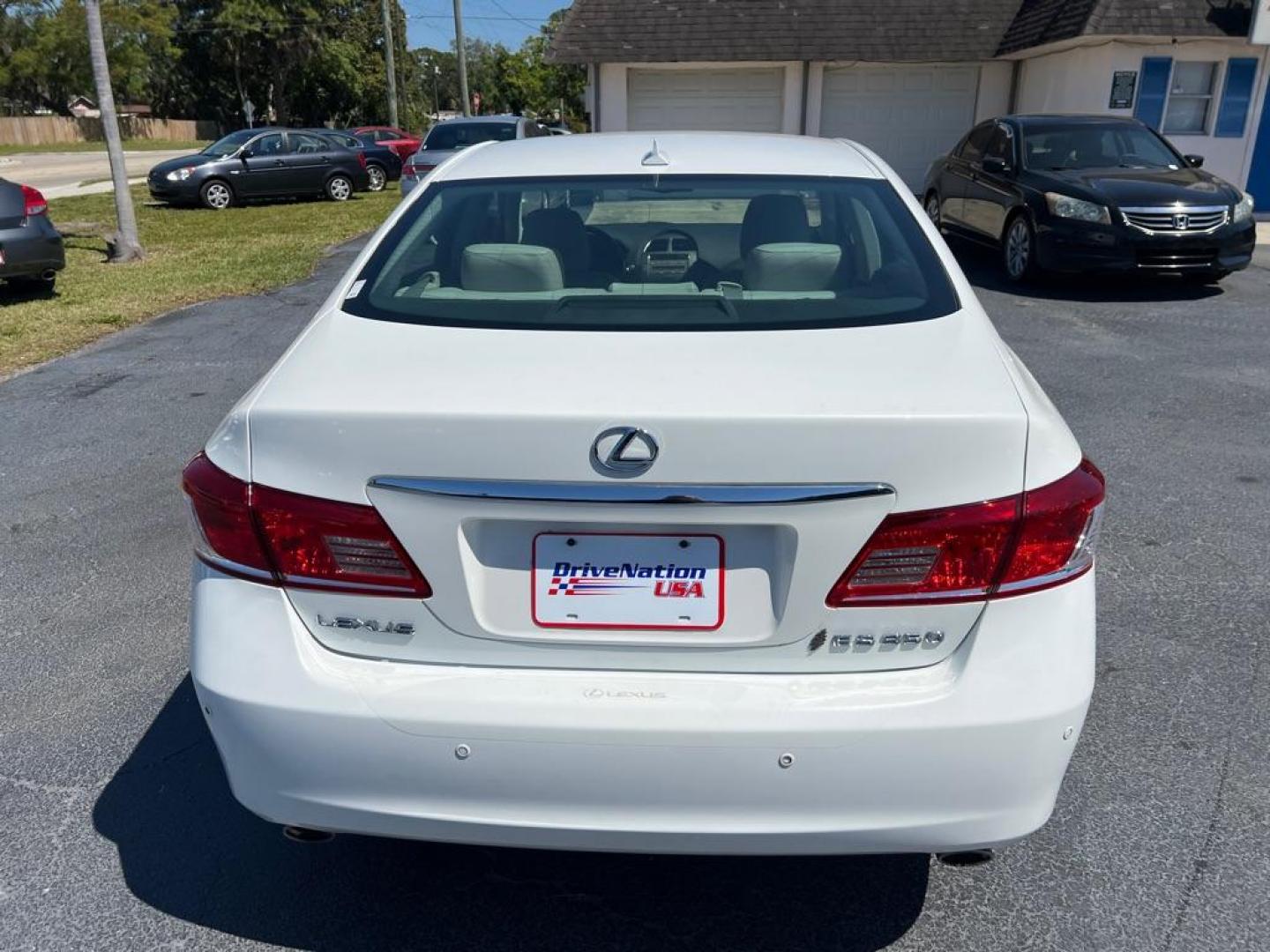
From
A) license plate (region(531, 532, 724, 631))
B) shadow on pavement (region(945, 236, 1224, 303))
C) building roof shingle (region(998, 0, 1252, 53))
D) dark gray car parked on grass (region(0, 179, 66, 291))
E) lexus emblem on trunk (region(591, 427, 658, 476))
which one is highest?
building roof shingle (region(998, 0, 1252, 53))

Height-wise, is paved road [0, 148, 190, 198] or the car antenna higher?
the car antenna

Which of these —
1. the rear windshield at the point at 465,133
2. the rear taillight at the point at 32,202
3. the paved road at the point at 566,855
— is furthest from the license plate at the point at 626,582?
the rear windshield at the point at 465,133

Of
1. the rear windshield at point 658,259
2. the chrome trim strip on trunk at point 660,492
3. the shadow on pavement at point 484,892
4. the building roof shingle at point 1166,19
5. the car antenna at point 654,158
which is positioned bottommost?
the shadow on pavement at point 484,892

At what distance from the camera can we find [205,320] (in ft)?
29.9

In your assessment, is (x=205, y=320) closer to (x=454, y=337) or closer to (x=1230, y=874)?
(x=454, y=337)

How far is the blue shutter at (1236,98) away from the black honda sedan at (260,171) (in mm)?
15172

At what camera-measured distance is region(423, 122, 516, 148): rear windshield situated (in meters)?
17.0

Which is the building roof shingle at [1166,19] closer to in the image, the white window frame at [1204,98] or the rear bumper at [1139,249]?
the white window frame at [1204,98]

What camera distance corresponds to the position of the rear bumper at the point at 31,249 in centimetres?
916

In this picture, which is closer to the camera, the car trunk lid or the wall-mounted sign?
the car trunk lid

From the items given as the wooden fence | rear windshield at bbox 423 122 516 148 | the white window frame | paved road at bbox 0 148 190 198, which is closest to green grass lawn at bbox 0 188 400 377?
rear windshield at bbox 423 122 516 148

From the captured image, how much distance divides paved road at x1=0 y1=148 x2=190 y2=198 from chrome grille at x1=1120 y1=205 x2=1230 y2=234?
17450mm

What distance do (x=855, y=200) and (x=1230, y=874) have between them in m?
1.99

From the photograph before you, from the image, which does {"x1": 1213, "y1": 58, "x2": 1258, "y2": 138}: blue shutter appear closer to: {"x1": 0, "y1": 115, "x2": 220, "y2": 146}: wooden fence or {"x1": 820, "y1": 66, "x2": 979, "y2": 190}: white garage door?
{"x1": 820, "y1": 66, "x2": 979, "y2": 190}: white garage door
